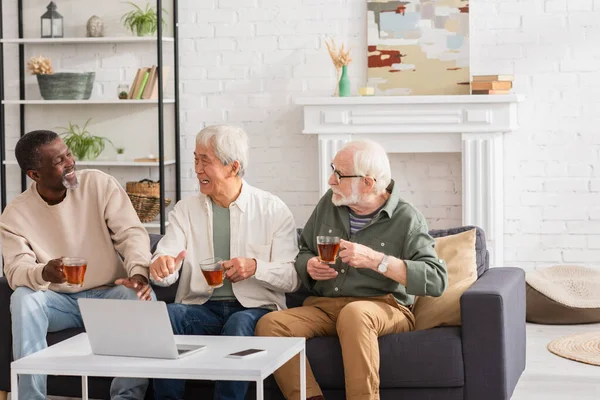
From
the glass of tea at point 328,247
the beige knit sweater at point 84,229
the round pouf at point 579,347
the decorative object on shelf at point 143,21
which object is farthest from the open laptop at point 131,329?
the decorative object on shelf at point 143,21

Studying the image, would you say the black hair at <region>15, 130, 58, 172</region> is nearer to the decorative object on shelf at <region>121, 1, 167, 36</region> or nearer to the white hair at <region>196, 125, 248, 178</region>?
the white hair at <region>196, 125, 248, 178</region>

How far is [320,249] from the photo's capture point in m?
3.36

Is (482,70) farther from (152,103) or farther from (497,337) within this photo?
(497,337)

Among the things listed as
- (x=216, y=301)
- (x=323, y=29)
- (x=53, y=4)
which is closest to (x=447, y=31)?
(x=323, y=29)

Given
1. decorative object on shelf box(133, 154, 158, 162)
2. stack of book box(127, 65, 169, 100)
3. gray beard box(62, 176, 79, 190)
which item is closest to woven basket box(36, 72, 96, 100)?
stack of book box(127, 65, 169, 100)

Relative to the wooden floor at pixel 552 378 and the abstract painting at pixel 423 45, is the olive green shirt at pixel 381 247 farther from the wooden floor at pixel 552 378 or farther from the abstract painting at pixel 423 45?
the abstract painting at pixel 423 45

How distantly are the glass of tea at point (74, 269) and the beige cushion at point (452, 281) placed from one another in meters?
1.22

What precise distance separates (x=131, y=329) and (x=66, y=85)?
3.74 m

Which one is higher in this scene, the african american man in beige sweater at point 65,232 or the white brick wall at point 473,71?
the white brick wall at point 473,71

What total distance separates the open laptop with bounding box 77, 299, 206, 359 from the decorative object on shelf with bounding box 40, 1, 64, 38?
3866mm

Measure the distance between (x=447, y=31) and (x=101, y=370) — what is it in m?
3.83

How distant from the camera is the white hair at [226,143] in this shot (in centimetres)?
374

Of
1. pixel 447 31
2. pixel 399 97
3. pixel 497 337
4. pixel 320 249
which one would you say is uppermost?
pixel 447 31

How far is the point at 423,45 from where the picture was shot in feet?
19.6
